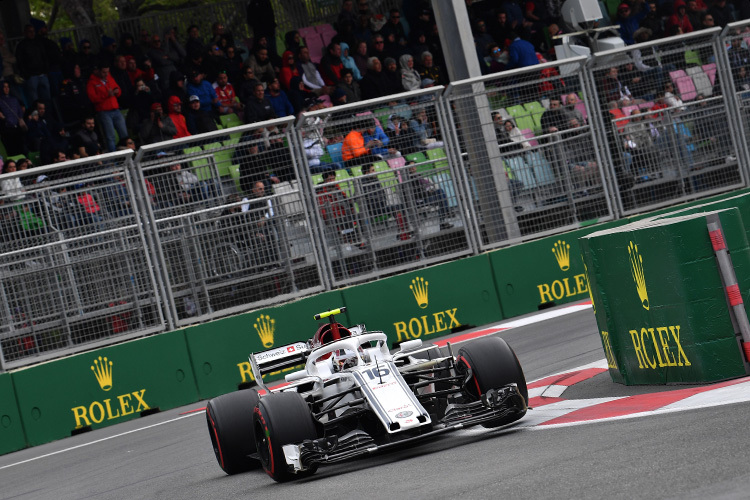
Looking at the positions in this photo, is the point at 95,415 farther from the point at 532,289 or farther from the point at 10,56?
the point at 10,56

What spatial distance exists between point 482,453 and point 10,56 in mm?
16034

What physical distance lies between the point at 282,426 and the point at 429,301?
6.79 metres

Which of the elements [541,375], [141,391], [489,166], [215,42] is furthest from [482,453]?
[215,42]

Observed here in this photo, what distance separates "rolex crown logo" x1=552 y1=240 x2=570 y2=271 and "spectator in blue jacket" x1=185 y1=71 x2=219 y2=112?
686 centimetres

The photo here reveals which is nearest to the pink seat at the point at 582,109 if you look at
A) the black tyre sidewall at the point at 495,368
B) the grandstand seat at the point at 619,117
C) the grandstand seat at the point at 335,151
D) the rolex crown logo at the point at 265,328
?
the grandstand seat at the point at 619,117

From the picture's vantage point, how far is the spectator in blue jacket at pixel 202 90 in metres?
Result: 18.2

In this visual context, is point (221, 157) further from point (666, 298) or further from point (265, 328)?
point (666, 298)

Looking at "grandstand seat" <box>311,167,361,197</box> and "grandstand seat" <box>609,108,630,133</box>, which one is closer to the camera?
"grandstand seat" <box>311,167,361,197</box>

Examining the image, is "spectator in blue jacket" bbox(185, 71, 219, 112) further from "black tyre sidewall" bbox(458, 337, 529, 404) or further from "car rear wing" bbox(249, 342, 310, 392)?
"black tyre sidewall" bbox(458, 337, 529, 404)

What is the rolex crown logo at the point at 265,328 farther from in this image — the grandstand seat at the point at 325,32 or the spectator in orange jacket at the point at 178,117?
the grandstand seat at the point at 325,32

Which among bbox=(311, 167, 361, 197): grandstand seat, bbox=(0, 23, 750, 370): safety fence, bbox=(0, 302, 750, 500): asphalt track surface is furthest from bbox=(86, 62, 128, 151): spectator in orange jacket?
bbox=(0, 302, 750, 500): asphalt track surface

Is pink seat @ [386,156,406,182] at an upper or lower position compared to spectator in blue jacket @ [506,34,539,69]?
lower

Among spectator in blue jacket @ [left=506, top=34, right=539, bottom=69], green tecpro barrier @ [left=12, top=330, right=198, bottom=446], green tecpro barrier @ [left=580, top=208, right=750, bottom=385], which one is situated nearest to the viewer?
green tecpro barrier @ [left=580, top=208, right=750, bottom=385]

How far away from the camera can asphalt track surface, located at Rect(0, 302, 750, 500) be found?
4.97 metres
